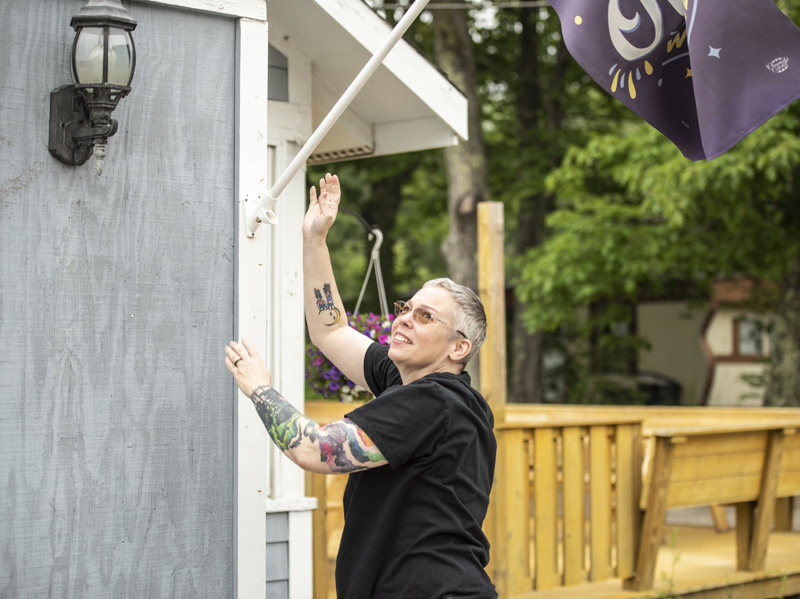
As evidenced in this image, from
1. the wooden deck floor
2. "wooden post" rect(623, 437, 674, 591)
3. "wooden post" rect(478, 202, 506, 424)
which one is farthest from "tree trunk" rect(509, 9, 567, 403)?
"wooden post" rect(478, 202, 506, 424)

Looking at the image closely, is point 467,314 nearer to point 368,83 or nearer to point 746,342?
point 368,83

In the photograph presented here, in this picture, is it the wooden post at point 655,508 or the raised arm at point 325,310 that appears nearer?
the raised arm at point 325,310

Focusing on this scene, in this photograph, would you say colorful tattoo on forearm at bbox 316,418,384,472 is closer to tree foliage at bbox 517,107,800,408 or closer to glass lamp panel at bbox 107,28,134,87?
glass lamp panel at bbox 107,28,134,87

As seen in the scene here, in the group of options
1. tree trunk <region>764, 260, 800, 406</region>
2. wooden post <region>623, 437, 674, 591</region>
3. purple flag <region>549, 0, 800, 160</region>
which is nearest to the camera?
purple flag <region>549, 0, 800, 160</region>

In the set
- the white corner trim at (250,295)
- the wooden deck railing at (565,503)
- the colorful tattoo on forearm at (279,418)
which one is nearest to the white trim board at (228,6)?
the white corner trim at (250,295)

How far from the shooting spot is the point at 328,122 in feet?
9.21

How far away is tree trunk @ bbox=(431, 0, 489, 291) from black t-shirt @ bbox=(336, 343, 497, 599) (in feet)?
29.0

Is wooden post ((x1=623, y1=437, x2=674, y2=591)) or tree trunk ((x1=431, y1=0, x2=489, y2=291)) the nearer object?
wooden post ((x1=623, y1=437, x2=674, y2=591))

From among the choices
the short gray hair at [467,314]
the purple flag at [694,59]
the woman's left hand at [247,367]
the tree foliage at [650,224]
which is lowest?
the woman's left hand at [247,367]

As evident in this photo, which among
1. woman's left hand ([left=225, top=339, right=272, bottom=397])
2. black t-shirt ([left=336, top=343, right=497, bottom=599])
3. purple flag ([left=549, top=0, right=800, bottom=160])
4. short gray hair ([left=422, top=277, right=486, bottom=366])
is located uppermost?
purple flag ([left=549, top=0, right=800, bottom=160])

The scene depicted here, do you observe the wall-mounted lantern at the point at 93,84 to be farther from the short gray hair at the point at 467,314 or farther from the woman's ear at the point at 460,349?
the woman's ear at the point at 460,349

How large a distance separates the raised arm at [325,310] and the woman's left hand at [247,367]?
1.66ft

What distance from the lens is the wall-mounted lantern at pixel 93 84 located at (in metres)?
2.63

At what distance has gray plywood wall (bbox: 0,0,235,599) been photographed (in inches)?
105
